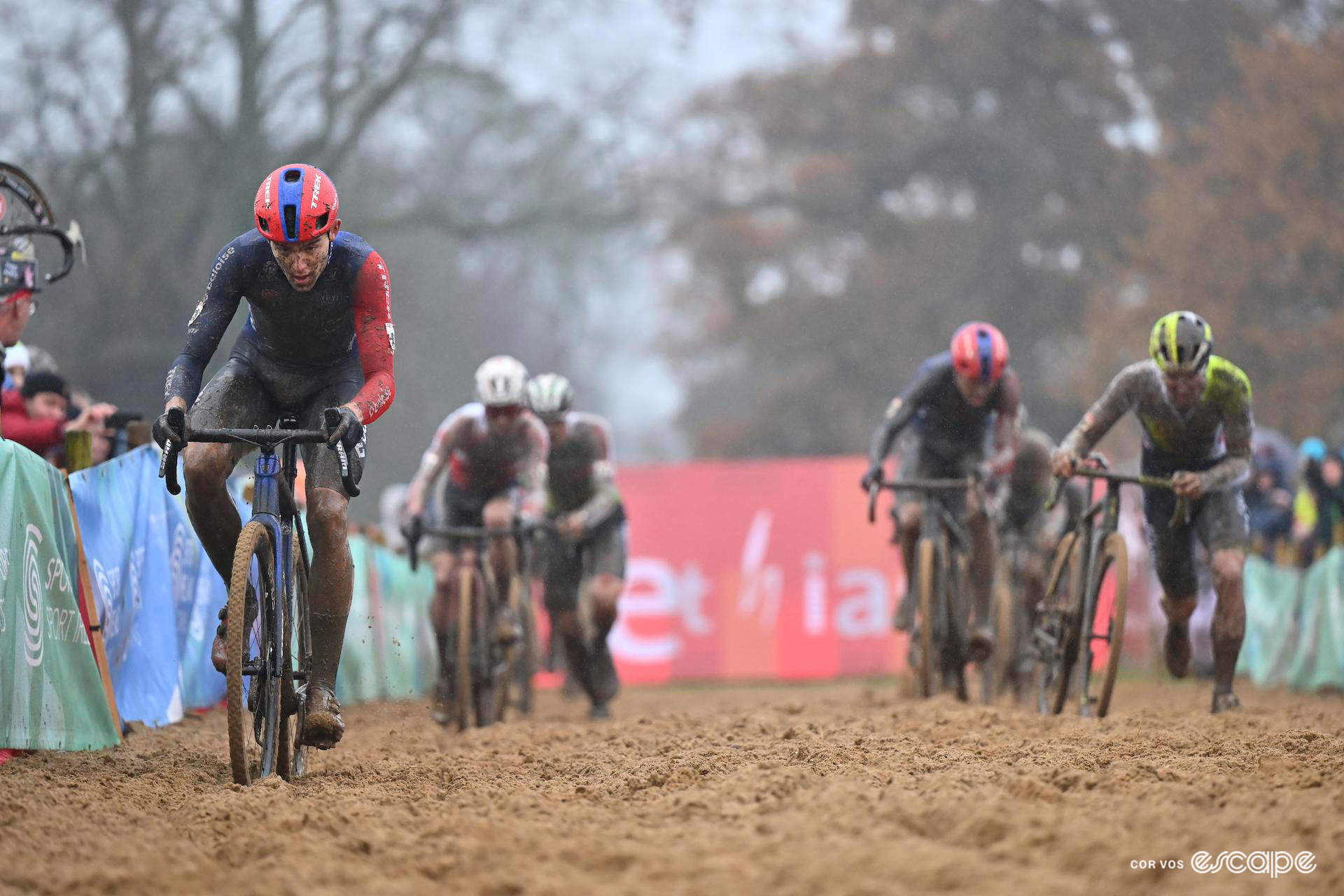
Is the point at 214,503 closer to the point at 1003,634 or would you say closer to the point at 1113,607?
the point at 1113,607

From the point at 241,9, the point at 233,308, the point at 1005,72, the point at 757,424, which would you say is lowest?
the point at 233,308

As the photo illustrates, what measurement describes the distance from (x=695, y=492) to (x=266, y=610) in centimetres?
1703

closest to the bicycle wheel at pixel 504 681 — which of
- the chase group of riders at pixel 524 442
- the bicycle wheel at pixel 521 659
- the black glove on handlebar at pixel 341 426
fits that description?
the bicycle wheel at pixel 521 659

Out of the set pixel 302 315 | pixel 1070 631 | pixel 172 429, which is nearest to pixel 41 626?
pixel 172 429

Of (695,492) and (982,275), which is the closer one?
(695,492)

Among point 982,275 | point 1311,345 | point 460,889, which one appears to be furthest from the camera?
point 982,275

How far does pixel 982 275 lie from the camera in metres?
35.3

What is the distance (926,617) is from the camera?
33.7 ft

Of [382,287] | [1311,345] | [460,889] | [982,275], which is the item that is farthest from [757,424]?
[460,889]

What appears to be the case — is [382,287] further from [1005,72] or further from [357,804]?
[1005,72]

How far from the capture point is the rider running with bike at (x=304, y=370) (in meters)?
6.29

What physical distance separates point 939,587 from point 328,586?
487cm

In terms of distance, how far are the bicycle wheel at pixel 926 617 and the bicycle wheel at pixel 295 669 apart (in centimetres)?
456
